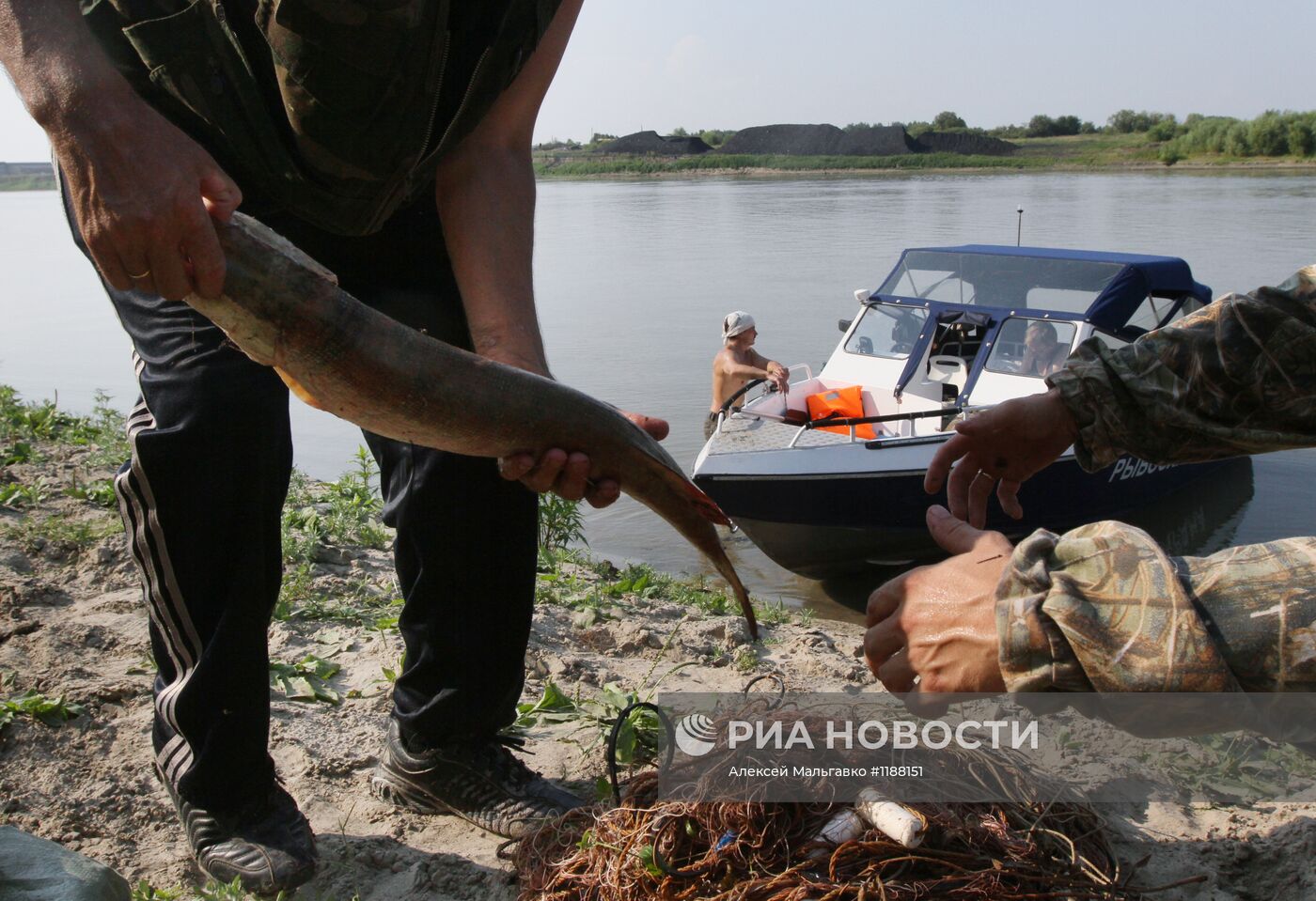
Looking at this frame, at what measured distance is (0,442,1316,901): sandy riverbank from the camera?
2961 millimetres

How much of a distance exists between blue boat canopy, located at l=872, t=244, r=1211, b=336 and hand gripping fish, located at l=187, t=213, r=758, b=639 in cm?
803

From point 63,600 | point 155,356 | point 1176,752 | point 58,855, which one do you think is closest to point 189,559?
point 155,356

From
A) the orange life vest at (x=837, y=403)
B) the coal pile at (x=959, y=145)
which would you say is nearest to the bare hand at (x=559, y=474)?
the orange life vest at (x=837, y=403)

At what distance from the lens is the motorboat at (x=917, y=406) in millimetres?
8570

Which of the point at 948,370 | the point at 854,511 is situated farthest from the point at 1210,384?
the point at 948,370

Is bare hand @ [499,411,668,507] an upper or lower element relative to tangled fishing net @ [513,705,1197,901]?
upper

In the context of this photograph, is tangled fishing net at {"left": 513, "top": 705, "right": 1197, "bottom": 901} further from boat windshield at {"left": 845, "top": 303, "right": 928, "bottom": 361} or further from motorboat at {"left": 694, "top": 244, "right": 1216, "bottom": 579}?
boat windshield at {"left": 845, "top": 303, "right": 928, "bottom": 361}

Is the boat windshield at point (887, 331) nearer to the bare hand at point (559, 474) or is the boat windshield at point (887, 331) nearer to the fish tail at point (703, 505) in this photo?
the fish tail at point (703, 505)

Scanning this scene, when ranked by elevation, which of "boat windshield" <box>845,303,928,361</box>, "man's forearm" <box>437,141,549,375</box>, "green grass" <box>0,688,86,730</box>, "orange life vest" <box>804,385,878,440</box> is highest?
"man's forearm" <box>437,141,549,375</box>

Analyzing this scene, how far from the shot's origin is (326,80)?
2676 millimetres

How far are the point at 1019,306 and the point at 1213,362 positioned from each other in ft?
26.3

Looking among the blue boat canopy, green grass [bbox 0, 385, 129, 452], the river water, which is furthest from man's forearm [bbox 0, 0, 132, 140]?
the blue boat canopy

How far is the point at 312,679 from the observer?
13.2 ft

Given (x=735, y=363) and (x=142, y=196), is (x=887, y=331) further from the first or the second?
(x=142, y=196)
